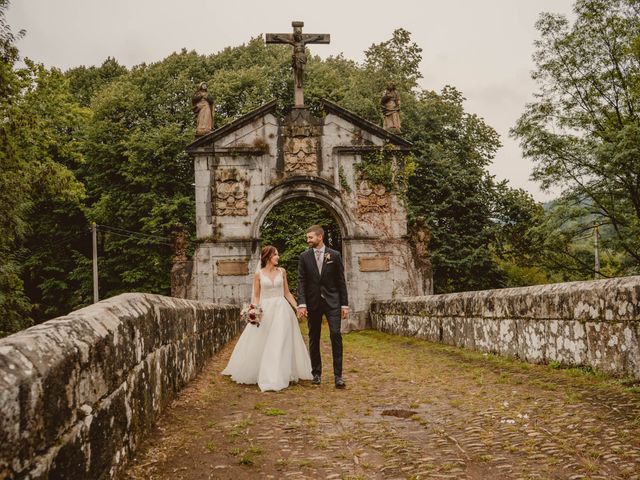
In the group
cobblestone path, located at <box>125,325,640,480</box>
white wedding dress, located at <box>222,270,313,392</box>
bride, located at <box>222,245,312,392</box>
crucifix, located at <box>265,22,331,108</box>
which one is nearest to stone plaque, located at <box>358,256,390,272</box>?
crucifix, located at <box>265,22,331,108</box>

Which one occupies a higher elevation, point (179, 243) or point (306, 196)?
point (306, 196)

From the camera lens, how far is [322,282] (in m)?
6.67

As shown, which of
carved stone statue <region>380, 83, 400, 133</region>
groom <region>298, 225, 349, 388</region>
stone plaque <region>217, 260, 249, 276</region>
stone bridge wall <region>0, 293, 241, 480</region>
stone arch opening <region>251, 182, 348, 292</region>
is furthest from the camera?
stone arch opening <region>251, 182, 348, 292</region>

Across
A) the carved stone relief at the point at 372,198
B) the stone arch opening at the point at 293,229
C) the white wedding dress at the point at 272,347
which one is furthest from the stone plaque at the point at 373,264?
the white wedding dress at the point at 272,347

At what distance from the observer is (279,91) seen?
29.8m

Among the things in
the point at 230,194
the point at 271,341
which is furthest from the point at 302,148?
the point at 271,341

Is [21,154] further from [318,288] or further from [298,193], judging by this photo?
[318,288]

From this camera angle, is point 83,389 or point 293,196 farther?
point 293,196

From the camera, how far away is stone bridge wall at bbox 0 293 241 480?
1.83 meters

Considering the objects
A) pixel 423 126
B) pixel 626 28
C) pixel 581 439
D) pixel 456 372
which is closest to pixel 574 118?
pixel 626 28

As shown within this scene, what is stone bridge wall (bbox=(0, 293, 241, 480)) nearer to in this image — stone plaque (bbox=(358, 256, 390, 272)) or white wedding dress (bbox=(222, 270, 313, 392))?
white wedding dress (bbox=(222, 270, 313, 392))

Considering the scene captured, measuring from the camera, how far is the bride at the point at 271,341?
6.48m

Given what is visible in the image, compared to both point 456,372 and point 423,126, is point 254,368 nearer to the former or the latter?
point 456,372

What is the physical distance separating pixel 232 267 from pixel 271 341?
1058cm
